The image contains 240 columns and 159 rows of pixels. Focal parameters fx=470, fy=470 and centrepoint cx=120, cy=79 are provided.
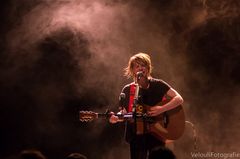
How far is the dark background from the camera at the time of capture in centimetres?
906

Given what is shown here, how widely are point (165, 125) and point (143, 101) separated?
479 millimetres

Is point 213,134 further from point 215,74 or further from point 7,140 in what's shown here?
point 7,140

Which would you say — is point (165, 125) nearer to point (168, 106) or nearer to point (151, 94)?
point (168, 106)

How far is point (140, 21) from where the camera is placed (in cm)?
934

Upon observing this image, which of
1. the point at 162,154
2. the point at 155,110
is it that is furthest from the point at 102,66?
the point at 162,154

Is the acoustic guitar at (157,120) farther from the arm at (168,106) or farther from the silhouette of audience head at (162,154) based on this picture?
the silhouette of audience head at (162,154)

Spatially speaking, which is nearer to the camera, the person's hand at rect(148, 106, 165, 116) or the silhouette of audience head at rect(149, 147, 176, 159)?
the silhouette of audience head at rect(149, 147, 176, 159)

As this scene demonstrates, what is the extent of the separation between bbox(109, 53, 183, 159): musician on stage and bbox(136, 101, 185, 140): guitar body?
0.06m

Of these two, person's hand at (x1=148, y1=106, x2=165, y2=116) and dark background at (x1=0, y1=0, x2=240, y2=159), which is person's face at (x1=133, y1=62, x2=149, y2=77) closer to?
person's hand at (x1=148, y1=106, x2=165, y2=116)

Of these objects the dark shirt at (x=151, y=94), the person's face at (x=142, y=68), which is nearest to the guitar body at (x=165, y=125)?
the dark shirt at (x=151, y=94)

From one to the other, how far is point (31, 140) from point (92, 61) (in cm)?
193

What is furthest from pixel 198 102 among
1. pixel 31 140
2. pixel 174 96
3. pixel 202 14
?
pixel 31 140

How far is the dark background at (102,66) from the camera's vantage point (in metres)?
9.06

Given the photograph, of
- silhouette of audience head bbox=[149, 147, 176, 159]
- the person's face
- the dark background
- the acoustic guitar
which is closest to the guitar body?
the acoustic guitar
